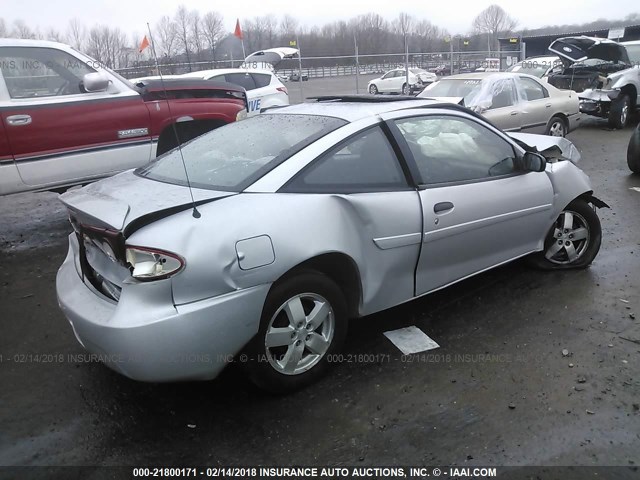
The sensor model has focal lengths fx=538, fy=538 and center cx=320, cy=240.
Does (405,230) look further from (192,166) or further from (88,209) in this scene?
(88,209)

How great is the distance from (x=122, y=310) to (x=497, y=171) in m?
2.73

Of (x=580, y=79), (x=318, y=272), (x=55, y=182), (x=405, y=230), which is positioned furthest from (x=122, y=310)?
(x=580, y=79)

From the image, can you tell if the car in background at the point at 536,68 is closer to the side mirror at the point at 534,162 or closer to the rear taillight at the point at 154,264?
the side mirror at the point at 534,162

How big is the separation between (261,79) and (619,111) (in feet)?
27.0

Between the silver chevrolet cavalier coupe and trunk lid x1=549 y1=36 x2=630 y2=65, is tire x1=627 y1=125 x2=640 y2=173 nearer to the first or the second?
the silver chevrolet cavalier coupe

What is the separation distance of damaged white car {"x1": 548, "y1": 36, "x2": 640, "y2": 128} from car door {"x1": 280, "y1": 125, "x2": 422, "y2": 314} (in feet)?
36.9

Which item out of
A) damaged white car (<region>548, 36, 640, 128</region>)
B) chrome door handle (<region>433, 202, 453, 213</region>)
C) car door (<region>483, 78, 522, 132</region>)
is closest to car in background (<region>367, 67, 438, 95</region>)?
damaged white car (<region>548, 36, 640, 128</region>)

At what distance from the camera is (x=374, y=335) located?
11.8 ft

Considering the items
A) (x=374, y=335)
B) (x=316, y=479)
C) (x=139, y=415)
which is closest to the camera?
(x=316, y=479)

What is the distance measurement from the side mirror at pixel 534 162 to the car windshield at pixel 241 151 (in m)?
1.48

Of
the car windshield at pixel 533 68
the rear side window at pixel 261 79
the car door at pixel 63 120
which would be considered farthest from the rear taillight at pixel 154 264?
the car windshield at pixel 533 68

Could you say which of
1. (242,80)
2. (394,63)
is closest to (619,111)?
Answer: (242,80)

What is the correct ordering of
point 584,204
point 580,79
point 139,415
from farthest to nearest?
point 580,79 < point 584,204 < point 139,415

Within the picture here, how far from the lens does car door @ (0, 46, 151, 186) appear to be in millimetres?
5258
